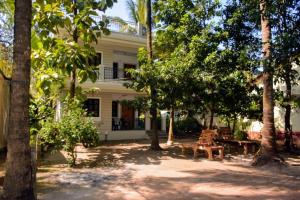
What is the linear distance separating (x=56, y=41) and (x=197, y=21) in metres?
10.1

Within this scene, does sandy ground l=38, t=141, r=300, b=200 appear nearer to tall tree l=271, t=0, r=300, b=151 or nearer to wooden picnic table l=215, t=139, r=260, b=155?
wooden picnic table l=215, t=139, r=260, b=155

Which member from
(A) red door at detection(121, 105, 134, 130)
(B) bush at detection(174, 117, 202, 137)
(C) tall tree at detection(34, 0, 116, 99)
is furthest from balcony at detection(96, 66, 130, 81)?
(C) tall tree at detection(34, 0, 116, 99)

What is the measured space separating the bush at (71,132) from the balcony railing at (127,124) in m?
10.9


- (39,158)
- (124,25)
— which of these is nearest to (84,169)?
(39,158)

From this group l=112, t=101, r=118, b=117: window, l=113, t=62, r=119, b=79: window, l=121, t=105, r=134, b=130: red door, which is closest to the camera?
l=113, t=62, r=119, b=79: window

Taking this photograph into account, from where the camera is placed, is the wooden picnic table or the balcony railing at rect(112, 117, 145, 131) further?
the balcony railing at rect(112, 117, 145, 131)

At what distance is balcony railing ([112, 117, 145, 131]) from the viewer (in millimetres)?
24277

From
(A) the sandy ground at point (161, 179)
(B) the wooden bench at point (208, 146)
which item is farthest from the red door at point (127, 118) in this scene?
(B) the wooden bench at point (208, 146)

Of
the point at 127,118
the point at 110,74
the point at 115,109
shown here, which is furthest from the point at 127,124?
the point at 110,74

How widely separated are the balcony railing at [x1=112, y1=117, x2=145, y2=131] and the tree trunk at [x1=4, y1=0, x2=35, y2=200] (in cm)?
1725

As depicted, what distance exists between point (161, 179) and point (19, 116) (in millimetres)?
5064

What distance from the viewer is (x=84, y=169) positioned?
40.0 ft

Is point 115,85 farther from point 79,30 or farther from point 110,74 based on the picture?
point 79,30

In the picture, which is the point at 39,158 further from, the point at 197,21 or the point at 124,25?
the point at 124,25
